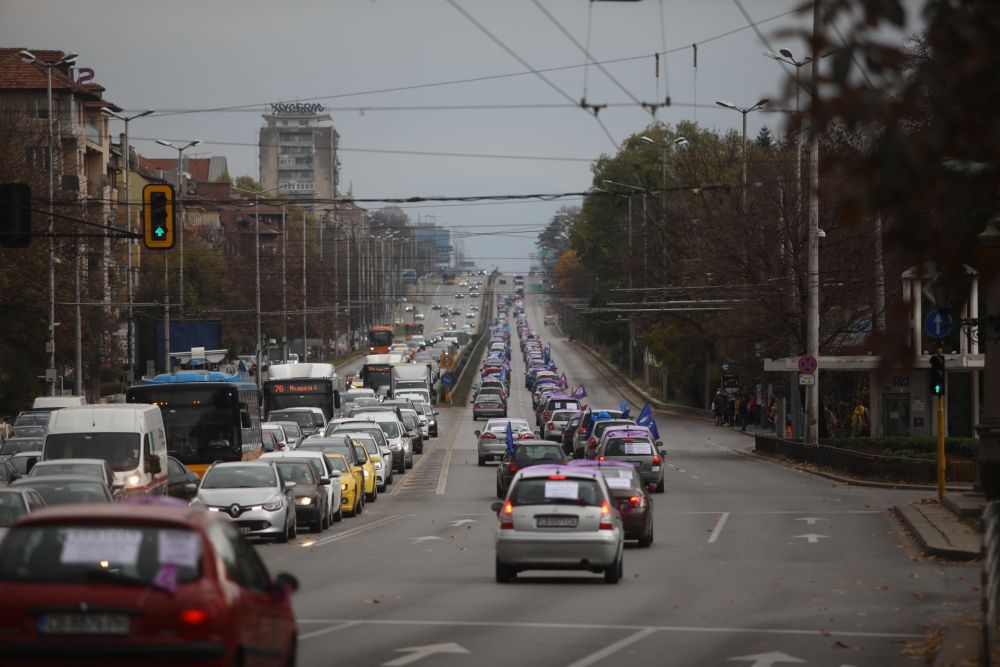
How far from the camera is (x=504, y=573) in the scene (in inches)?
808

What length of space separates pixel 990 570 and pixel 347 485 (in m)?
23.2

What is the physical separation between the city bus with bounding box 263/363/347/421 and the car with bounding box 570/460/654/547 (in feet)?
129

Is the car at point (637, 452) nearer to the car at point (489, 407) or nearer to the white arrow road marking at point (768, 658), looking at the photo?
the white arrow road marking at point (768, 658)

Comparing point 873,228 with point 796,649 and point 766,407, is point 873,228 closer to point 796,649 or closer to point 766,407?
point 766,407

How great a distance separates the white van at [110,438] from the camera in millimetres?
32656

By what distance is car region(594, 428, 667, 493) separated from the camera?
131 ft

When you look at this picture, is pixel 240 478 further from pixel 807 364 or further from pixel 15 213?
pixel 807 364

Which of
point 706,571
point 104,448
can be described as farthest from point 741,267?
point 706,571

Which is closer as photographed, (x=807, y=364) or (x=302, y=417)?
(x=807, y=364)

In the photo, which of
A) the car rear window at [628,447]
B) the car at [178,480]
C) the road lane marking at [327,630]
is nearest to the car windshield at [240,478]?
the car at [178,480]

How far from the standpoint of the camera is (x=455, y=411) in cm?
10375

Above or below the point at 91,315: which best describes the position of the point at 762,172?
above

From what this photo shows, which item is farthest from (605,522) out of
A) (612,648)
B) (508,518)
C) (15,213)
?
(15,213)

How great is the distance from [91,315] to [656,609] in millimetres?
59170
